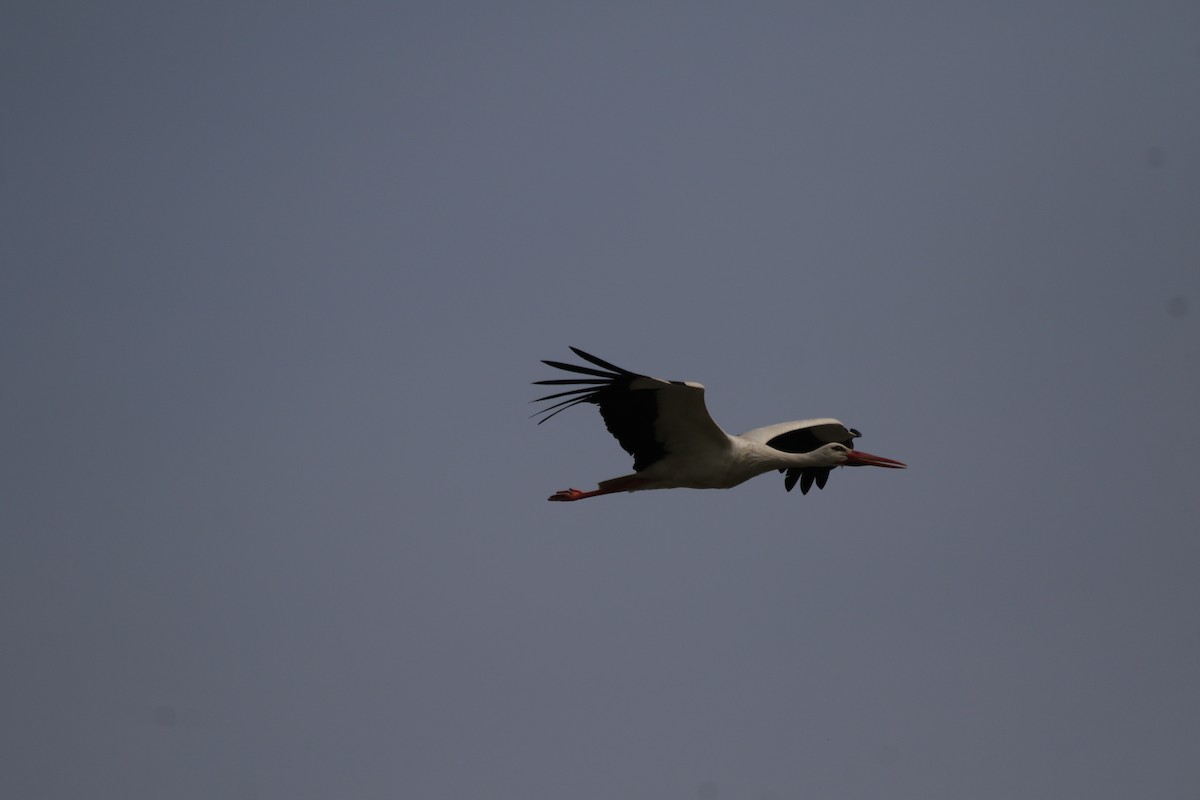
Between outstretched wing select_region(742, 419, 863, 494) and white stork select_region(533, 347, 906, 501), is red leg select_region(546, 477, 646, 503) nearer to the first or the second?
white stork select_region(533, 347, 906, 501)

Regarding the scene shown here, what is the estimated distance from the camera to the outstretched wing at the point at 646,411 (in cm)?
1603

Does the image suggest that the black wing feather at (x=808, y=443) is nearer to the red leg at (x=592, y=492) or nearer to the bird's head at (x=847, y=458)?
the bird's head at (x=847, y=458)

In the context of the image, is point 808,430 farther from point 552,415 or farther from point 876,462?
point 552,415

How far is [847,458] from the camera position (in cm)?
1961

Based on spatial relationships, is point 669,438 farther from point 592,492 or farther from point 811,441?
point 811,441

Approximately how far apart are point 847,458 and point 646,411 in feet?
12.2

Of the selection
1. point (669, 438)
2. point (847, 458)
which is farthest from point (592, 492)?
point (847, 458)

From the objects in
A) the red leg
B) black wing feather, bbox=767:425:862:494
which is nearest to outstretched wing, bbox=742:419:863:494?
black wing feather, bbox=767:425:862:494

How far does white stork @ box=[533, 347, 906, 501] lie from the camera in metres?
16.3

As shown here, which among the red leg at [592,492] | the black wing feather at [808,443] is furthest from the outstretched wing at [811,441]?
the red leg at [592,492]

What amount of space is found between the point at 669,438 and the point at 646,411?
0.56 metres

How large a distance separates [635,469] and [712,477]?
0.86 m

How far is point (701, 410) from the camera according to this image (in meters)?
16.8

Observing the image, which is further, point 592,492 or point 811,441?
point 811,441
